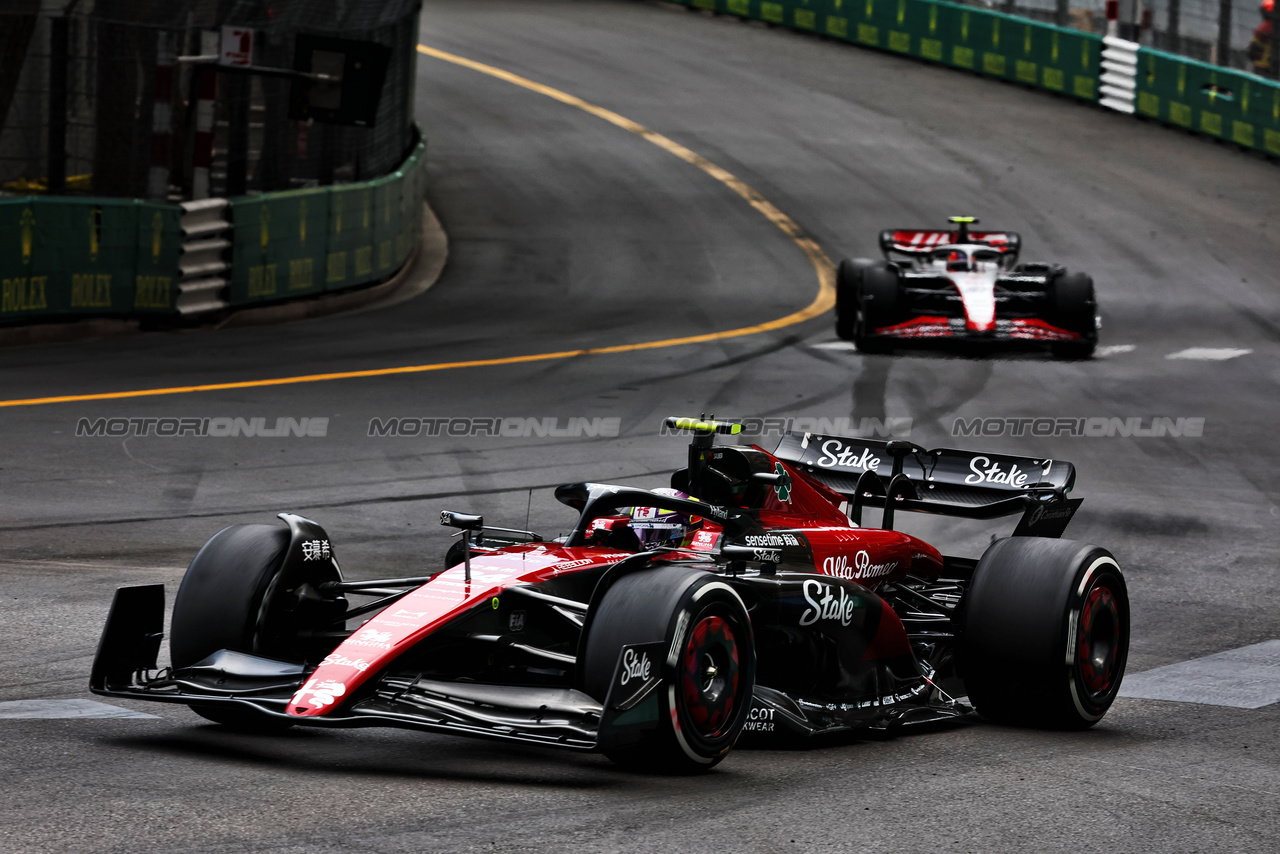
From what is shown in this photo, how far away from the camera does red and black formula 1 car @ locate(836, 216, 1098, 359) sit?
19797 mm

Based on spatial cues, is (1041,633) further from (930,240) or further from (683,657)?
(930,240)

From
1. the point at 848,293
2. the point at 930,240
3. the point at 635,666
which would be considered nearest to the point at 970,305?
the point at 848,293

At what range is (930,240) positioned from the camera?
69.7 feet

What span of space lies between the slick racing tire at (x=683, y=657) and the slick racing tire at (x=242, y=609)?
1.35m

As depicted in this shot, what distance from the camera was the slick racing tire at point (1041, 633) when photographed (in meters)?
7.63

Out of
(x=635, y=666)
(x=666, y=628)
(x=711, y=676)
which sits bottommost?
(x=711, y=676)

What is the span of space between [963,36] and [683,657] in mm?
36621

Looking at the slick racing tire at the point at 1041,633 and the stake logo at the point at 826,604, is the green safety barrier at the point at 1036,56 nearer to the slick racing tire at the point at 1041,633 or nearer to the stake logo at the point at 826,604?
the slick racing tire at the point at 1041,633

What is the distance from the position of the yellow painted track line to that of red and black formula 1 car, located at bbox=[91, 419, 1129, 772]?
922cm

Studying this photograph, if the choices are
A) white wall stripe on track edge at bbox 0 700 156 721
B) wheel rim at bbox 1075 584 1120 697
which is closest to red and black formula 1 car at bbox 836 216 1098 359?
wheel rim at bbox 1075 584 1120 697

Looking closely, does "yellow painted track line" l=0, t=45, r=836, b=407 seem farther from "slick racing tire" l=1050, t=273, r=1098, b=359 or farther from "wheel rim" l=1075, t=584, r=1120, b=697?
"wheel rim" l=1075, t=584, r=1120, b=697

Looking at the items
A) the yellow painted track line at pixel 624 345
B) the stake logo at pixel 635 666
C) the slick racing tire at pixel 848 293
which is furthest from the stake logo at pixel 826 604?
the slick racing tire at pixel 848 293

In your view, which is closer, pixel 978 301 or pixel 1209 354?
pixel 978 301

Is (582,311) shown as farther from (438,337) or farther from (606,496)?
(606,496)
